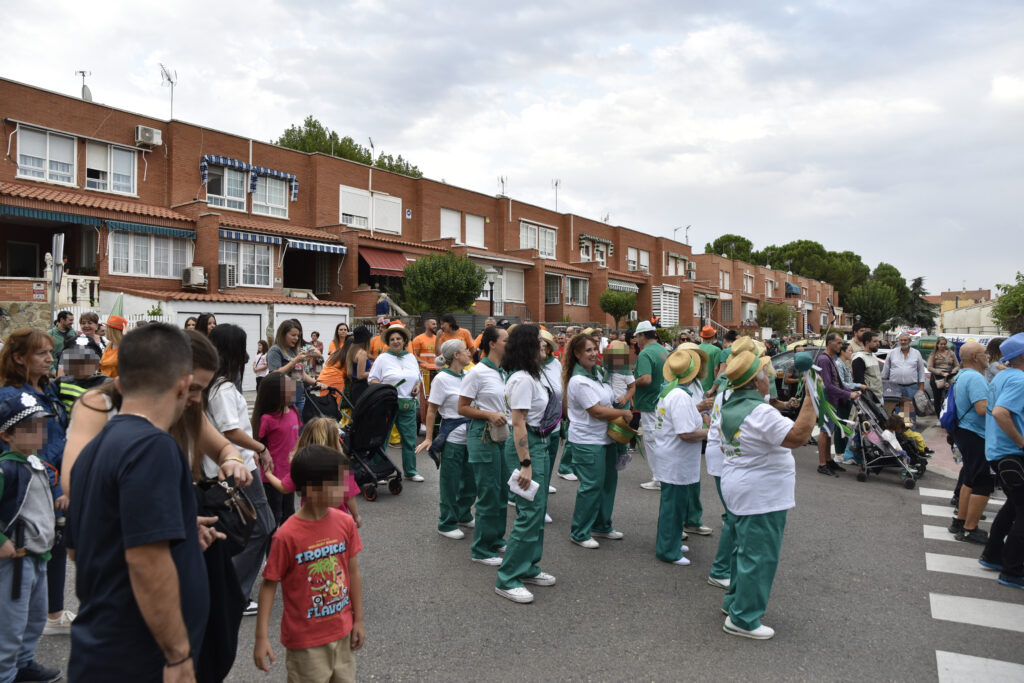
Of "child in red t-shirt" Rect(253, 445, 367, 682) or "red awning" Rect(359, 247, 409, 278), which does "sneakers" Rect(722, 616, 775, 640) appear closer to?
"child in red t-shirt" Rect(253, 445, 367, 682)

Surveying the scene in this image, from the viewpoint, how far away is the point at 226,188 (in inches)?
949

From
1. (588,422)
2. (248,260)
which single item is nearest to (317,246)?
(248,260)

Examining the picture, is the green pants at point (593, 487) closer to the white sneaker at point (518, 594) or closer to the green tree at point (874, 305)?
the white sneaker at point (518, 594)

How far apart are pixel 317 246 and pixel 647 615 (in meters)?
22.0

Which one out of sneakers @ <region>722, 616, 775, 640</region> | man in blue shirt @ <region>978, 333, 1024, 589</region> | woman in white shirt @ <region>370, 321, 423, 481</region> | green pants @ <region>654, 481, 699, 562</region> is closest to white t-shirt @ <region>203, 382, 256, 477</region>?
sneakers @ <region>722, 616, 775, 640</region>

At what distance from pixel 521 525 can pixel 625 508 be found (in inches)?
110

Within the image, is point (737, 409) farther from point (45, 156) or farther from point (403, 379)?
point (45, 156)

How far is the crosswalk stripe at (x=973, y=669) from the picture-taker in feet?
11.9

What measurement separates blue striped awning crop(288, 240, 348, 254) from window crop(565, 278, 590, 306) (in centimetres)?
1609

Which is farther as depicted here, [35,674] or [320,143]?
[320,143]

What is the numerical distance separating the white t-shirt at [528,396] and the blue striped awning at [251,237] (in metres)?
20.1

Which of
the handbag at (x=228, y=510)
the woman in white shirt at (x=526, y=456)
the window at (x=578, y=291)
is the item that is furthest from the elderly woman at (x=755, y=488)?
the window at (x=578, y=291)

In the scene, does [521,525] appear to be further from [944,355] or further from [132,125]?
[132,125]

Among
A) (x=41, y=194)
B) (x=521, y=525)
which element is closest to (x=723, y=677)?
(x=521, y=525)
